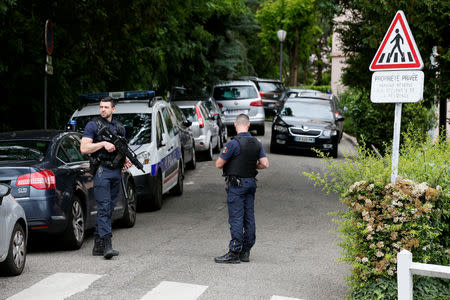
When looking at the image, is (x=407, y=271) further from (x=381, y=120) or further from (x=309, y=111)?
(x=309, y=111)

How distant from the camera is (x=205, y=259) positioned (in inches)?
337

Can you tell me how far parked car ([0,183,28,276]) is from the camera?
732 cm

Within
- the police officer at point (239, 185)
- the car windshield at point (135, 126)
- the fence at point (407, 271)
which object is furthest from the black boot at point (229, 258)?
the car windshield at point (135, 126)

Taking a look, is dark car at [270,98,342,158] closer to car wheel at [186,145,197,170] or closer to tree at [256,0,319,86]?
car wheel at [186,145,197,170]

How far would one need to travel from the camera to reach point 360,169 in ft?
22.2

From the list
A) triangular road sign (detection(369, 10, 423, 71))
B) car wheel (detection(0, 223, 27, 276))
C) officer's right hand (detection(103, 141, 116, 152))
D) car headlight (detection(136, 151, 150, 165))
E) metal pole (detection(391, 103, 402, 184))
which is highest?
triangular road sign (detection(369, 10, 423, 71))

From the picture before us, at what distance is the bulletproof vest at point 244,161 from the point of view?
8.38 m

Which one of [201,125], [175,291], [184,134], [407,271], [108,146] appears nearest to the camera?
[407,271]

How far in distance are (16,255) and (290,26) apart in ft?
170

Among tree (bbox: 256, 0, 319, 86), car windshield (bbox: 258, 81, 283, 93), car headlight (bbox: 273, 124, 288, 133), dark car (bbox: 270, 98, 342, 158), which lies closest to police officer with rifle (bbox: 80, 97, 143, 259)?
dark car (bbox: 270, 98, 342, 158)

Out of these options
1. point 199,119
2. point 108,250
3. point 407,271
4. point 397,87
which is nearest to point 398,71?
point 397,87

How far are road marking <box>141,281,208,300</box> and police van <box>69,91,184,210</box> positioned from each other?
4.87 m

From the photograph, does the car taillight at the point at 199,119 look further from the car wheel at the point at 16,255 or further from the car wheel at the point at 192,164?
the car wheel at the point at 16,255

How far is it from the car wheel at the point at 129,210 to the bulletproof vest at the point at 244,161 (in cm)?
270
